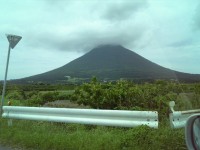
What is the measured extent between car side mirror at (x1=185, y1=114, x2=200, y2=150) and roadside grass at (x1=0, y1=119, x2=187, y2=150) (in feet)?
12.4

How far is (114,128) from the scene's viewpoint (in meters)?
8.11

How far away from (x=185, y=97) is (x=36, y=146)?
16.6ft

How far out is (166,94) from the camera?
10.7 metres

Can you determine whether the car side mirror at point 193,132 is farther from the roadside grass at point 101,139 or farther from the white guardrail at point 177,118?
the white guardrail at point 177,118

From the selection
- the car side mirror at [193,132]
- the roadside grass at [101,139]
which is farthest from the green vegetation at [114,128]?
the car side mirror at [193,132]

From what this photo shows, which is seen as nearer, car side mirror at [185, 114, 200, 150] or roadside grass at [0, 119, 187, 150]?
car side mirror at [185, 114, 200, 150]

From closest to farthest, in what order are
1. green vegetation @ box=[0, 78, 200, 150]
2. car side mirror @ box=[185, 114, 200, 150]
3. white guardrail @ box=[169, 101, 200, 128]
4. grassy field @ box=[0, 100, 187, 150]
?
1. car side mirror @ box=[185, 114, 200, 150]
2. grassy field @ box=[0, 100, 187, 150]
3. green vegetation @ box=[0, 78, 200, 150]
4. white guardrail @ box=[169, 101, 200, 128]

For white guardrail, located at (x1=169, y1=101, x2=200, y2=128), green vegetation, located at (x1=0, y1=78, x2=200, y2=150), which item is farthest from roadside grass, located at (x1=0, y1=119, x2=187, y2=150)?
white guardrail, located at (x1=169, y1=101, x2=200, y2=128)

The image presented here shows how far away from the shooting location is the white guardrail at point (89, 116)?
22.5 feet

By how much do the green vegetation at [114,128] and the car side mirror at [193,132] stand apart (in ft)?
12.5

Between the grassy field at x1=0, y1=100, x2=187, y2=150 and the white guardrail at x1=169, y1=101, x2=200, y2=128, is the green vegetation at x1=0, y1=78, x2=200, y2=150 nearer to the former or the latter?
the grassy field at x1=0, y1=100, x2=187, y2=150

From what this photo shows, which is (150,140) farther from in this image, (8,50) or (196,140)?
(8,50)

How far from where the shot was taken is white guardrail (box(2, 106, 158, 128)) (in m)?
6.86

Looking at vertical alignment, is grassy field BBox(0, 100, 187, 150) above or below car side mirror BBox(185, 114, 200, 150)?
below
